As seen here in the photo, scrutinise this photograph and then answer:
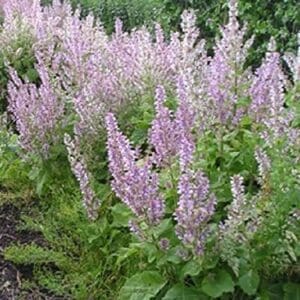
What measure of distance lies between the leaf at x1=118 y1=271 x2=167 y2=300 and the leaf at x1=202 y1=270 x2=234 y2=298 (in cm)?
23

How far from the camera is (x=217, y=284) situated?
2.55 metres


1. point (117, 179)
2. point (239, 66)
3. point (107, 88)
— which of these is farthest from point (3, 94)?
point (117, 179)

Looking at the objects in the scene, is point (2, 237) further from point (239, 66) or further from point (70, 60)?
point (239, 66)

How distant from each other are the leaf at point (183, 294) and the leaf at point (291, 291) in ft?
1.00

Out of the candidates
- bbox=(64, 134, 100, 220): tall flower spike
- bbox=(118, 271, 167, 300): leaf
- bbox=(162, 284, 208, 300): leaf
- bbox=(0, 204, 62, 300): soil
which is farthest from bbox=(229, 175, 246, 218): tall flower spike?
bbox=(0, 204, 62, 300): soil

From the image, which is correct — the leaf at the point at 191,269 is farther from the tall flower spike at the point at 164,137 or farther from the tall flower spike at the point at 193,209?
the tall flower spike at the point at 164,137

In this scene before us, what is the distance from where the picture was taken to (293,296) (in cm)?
259

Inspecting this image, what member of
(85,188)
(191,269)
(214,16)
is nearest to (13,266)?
(85,188)

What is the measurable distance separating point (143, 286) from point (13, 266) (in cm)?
102

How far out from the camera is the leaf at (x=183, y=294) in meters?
2.62

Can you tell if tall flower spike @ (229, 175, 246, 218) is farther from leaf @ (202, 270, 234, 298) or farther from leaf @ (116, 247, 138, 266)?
leaf @ (116, 247, 138, 266)

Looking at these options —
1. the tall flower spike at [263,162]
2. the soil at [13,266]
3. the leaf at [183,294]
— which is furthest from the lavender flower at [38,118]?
Answer: the tall flower spike at [263,162]

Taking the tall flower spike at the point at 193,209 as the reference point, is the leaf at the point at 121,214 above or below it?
below

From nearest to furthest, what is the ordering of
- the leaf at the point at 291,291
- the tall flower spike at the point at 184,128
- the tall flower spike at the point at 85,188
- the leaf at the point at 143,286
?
1. the tall flower spike at the point at 184,128
2. the leaf at the point at 291,291
3. the leaf at the point at 143,286
4. the tall flower spike at the point at 85,188
